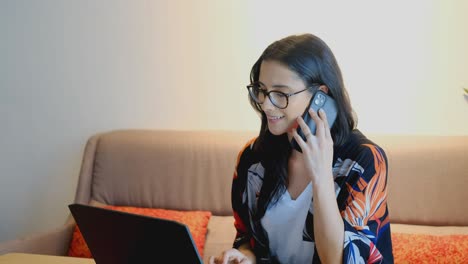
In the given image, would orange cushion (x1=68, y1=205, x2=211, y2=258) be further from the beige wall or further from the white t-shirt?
the white t-shirt

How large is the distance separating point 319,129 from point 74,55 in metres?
1.72

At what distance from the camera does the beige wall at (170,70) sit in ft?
7.00

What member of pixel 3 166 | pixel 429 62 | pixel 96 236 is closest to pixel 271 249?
pixel 96 236

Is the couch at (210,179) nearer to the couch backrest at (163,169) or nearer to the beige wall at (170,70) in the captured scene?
the couch backrest at (163,169)

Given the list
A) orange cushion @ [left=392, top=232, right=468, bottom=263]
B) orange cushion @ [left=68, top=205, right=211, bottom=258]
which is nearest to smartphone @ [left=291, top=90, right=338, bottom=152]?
orange cushion @ [left=392, top=232, right=468, bottom=263]

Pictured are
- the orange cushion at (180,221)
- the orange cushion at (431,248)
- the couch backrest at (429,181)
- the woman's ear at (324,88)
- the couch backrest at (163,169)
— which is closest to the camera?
the woman's ear at (324,88)

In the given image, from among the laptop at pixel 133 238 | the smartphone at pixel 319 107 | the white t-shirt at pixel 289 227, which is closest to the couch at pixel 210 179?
the white t-shirt at pixel 289 227

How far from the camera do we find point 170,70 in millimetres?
2455

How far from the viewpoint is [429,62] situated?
2.12 meters

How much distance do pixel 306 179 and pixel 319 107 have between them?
218 mm

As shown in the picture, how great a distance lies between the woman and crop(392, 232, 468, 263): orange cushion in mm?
620

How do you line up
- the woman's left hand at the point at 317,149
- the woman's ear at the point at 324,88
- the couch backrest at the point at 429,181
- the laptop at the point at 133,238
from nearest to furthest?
the laptop at the point at 133,238 < the woman's left hand at the point at 317,149 < the woman's ear at the point at 324,88 < the couch backrest at the point at 429,181

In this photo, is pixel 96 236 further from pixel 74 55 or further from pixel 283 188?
pixel 74 55

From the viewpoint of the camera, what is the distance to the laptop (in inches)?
34.4
